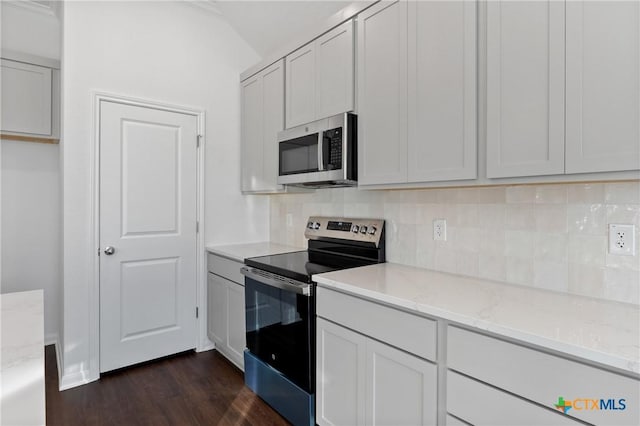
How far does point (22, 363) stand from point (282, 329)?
1388 mm

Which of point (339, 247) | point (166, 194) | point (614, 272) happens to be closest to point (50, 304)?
point (166, 194)

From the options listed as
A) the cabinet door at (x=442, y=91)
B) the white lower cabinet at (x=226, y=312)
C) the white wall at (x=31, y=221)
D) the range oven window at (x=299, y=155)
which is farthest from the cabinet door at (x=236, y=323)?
the white wall at (x=31, y=221)

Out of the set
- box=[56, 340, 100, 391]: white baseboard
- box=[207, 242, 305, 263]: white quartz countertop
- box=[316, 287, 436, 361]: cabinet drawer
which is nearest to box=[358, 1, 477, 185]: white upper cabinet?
box=[316, 287, 436, 361]: cabinet drawer

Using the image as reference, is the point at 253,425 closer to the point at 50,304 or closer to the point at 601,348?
the point at 601,348

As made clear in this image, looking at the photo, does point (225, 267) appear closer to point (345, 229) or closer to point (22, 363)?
point (345, 229)

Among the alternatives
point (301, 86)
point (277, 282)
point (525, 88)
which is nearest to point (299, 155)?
point (301, 86)

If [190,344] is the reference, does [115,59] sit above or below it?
above

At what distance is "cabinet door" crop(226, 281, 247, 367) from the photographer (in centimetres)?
254

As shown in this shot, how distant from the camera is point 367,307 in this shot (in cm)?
157

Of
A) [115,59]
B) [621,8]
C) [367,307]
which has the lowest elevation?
[367,307]

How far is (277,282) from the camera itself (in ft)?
6.71

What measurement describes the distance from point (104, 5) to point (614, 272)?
135 inches

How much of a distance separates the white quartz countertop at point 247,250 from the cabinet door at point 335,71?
43.9 inches

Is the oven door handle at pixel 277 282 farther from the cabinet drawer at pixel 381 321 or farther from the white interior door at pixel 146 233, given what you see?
the white interior door at pixel 146 233
